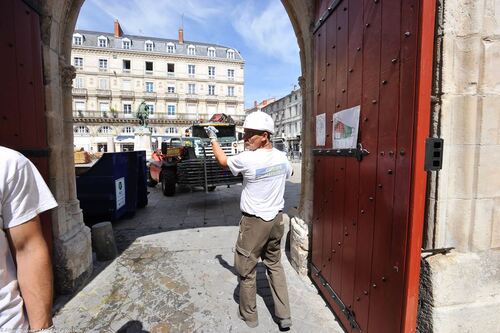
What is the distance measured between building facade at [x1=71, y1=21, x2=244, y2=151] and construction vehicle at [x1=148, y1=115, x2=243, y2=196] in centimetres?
2709

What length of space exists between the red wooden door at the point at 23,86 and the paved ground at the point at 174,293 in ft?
2.88

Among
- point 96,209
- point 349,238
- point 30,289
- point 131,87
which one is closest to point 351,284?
point 349,238

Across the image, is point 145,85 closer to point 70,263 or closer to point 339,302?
point 70,263

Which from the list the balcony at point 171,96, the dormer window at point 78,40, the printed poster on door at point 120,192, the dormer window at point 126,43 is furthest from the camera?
the balcony at point 171,96

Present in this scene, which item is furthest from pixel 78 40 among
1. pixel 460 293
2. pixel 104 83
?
pixel 460 293

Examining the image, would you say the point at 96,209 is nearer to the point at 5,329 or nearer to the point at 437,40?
the point at 5,329

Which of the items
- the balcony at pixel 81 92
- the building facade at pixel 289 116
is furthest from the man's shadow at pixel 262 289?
the balcony at pixel 81 92

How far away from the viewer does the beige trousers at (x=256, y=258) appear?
234 centimetres

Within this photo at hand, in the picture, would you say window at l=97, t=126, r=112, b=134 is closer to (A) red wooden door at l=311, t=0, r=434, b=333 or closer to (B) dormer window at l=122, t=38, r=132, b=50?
(B) dormer window at l=122, t=38, r=132, b=50

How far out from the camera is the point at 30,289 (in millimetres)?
1129

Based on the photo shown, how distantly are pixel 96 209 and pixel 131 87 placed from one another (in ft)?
134

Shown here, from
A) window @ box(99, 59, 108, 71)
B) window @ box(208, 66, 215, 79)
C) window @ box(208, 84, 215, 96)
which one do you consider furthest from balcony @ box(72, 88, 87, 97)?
window @ box(208, 66, 215, 79)

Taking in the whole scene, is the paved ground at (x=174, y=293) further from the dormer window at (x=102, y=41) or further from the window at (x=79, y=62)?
the dormer window at (x=102, y=41)

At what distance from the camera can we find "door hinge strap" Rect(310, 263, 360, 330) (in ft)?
7.16
